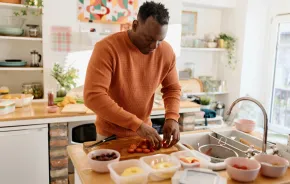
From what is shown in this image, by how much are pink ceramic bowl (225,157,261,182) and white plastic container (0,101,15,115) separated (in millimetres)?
1888

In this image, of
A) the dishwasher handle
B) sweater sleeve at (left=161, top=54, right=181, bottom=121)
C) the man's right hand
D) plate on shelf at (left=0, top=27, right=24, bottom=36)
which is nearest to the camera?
the man's right hand

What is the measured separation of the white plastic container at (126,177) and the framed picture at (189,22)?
2.86 meters

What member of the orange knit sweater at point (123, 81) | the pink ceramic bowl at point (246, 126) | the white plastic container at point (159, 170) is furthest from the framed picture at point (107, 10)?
the white plastic container at point (159, 170)

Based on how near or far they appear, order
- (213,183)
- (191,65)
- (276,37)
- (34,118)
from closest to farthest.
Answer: (213,183) < (34,118) < (276,37) < (191,65)

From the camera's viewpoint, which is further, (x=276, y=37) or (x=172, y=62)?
(x=276, y=37)

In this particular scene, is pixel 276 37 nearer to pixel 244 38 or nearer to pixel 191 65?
pixel 244 38

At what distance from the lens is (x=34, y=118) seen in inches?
89.0

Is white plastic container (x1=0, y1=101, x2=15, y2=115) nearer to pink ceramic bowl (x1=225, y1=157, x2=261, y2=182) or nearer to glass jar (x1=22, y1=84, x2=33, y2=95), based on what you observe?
glass jar (x1=22, y1=84, x2=33, y2=95)

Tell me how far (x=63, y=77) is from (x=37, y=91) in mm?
339

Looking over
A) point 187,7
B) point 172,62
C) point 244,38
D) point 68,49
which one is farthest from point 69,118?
point 244,38

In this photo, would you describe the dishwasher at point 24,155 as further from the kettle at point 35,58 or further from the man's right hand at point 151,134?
the man's right hand at point 151,134

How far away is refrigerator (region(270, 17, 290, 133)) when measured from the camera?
3447 mm

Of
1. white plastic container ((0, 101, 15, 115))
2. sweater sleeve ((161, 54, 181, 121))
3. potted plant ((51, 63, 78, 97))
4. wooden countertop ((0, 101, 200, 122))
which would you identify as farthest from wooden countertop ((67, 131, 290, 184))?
potted plant ((51, 63, 78, 97))

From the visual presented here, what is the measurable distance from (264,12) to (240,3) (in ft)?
1.17
